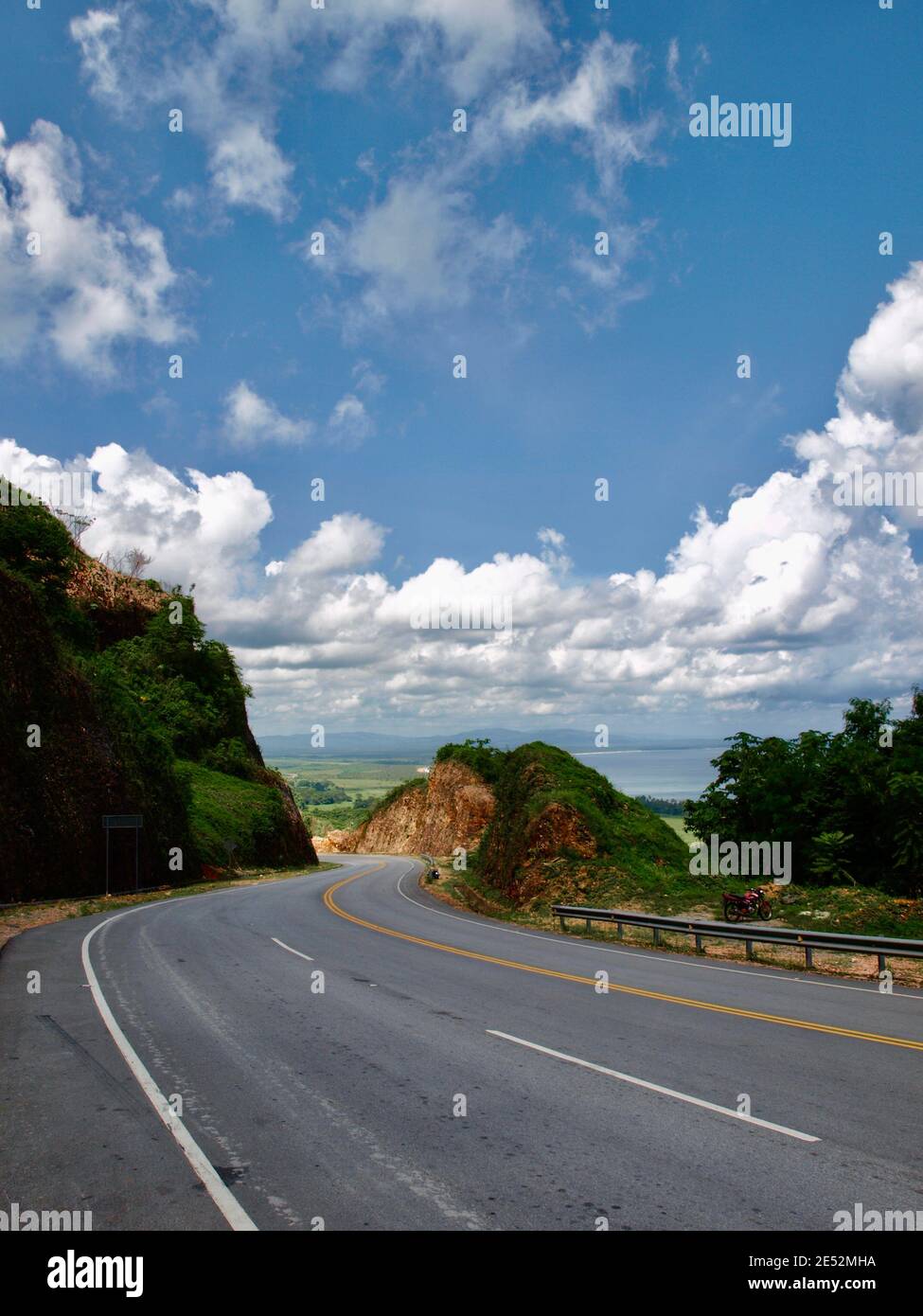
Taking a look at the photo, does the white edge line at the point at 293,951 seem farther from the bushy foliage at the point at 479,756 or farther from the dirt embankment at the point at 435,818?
the bushy foliage at the point at 479,756

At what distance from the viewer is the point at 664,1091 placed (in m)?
7.13

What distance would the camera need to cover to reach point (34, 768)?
87.5ft

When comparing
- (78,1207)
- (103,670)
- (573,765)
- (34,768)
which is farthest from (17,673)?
(78,1207)

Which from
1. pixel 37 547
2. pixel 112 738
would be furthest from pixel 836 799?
pixel 37 547

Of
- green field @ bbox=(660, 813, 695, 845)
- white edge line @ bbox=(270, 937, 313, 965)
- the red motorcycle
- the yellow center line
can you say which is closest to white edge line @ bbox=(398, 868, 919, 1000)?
the red motorcycle

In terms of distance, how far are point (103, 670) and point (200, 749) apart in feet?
63.2

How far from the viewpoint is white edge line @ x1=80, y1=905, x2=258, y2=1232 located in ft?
15.3

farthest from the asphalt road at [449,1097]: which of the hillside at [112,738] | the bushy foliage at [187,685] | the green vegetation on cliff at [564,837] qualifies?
the bushy foliage at [187,685]

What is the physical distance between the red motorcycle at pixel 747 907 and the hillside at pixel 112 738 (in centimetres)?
2157

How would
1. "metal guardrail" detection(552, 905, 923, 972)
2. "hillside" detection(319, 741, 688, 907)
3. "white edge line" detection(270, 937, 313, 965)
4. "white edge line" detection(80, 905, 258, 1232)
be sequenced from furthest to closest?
1. "hillside" detection(319, 741, 688, 907)
2. "white edge line" detection(270, 937, 313, 965)
3. "metal guardrail" detection(552, 905, 923, 972)
4. "white edge line" detection(80, 905, 258, 1232)

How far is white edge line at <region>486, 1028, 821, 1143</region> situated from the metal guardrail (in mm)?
9187

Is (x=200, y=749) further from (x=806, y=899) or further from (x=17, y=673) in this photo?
(x=806, y=899)

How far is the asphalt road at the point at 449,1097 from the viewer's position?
4.91 metres

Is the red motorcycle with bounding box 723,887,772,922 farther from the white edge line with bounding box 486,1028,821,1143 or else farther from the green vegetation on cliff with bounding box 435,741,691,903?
the white edge line with bounding box 486,1028,821,1143
